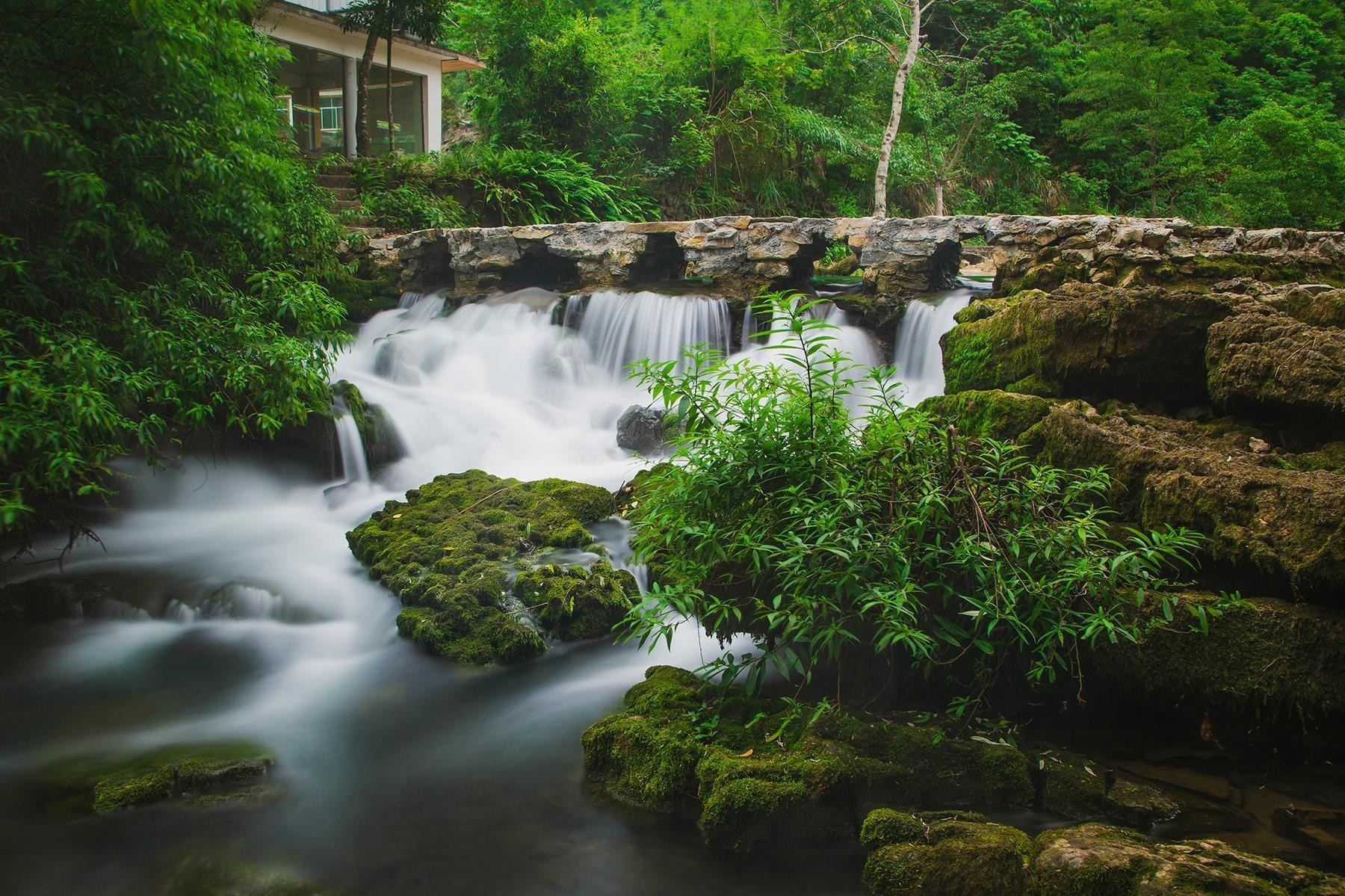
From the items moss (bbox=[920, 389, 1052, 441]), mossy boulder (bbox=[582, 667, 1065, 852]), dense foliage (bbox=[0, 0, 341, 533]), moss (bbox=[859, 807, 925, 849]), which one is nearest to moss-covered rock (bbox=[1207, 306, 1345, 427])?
moss (bbox=[920, 389, 1052, 441])

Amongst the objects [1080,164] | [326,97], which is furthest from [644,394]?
[1080,164]

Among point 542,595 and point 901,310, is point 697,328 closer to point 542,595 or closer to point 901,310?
point 901,310

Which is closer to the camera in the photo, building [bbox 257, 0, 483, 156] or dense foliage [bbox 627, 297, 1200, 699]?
dense foliage [bbox 627, 297, 1200, 699]

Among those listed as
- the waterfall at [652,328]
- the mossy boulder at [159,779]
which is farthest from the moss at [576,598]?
the waterfall at [652,328]

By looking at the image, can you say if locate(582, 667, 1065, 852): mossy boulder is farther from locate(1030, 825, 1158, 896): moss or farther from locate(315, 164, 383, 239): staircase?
locate(315, 164, 383, 239): staircase

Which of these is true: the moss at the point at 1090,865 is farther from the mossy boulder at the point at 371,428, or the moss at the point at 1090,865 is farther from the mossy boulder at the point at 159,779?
the mossy boulder at the point at 371,428

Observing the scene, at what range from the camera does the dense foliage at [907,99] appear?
1836cm

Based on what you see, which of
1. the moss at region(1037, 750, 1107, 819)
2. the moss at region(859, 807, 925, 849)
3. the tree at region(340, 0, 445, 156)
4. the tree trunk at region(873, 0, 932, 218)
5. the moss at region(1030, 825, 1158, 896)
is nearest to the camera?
the moss at region(1030, 825, 1158, 896)

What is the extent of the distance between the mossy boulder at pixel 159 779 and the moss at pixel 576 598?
1.96m

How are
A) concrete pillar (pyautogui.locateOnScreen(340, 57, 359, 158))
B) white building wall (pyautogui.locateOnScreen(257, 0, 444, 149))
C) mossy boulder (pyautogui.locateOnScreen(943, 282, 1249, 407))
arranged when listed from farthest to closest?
concrete pillar (pyautogui.locateOnScreen(340, 57, 359, 158)) < white building wall (pyautogui.locateOnScreen(257, 0, 444, 149)) < mossy boulder (pyautogui.locateOnScreen(943, 282, 1249, 407))

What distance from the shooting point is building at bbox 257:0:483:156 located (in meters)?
19.8

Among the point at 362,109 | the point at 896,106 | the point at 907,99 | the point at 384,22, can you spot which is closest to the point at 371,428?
the point at 896,106

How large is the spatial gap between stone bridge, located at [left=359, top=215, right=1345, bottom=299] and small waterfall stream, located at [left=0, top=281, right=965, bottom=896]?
1.35 metres

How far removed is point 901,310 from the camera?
36.3ft
